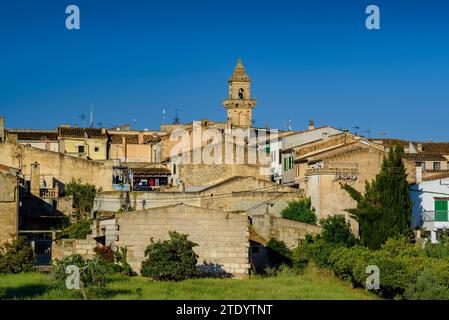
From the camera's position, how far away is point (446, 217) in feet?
166

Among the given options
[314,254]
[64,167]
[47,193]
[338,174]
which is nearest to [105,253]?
[314,254]

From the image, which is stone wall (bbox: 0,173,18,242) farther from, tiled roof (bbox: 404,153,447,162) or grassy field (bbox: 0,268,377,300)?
tiled roof (bbox: 404,153,447,162)

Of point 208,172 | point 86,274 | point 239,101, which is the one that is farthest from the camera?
point 239,101

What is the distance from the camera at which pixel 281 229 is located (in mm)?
47688

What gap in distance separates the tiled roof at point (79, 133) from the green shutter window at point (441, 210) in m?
28.6

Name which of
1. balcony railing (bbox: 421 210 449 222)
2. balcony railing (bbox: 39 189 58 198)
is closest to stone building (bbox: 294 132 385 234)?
balcony railing (bbox: 421 210 449 222)

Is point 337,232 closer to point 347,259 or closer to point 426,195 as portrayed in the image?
point 347,259

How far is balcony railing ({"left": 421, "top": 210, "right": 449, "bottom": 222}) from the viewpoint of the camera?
5041cm

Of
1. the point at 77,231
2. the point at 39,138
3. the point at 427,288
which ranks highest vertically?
the point at 39,138

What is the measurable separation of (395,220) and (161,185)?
72.4ft

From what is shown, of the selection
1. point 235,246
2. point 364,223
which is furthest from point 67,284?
point 364,223

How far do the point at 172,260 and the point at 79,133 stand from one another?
36.1 m
